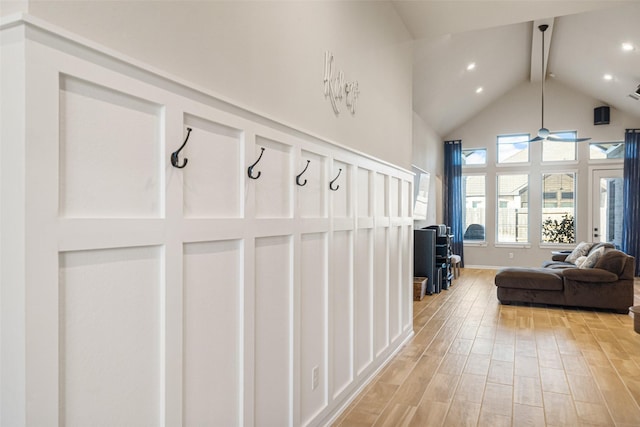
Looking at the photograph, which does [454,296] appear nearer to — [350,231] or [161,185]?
[350,231]

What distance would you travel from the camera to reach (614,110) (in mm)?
8867

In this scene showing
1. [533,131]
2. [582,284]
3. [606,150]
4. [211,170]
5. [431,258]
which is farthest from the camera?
[533,131]

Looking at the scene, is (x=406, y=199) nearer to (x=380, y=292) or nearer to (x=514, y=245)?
(x=380, y=292)

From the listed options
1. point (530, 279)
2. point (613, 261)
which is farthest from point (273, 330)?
point (613, 261)

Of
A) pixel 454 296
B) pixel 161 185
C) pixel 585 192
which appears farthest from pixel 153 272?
pixel 585 192

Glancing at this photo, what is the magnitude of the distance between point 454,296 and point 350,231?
455 centimetres

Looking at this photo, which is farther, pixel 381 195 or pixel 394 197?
pixel 394 197

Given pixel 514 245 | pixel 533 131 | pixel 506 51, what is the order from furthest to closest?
1. pixel 514 245
2. pixel 533 131
3. pixel 506 51


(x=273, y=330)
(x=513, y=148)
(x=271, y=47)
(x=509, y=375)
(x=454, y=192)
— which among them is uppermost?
(x=513, y=148)

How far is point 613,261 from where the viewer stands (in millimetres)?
5406

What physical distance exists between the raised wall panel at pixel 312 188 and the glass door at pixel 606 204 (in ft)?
29.1

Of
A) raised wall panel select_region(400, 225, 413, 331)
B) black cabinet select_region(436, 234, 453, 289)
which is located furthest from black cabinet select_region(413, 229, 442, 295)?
raised wall panel select_region(400, 225, 413, 331)

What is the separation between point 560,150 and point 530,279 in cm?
484

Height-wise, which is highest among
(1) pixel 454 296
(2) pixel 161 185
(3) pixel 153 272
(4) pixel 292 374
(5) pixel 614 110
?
(5) pixel 614 110
